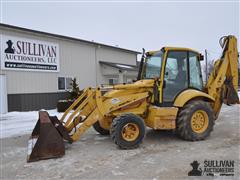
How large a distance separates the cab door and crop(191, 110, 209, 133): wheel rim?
721 millimetres

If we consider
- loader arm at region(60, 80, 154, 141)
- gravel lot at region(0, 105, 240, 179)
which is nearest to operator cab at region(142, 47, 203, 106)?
loader arm at region(60, 80, 154, 141)

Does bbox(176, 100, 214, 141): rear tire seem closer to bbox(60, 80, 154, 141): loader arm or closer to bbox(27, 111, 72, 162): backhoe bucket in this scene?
bbox(60, 80, 154, 141): loader arm

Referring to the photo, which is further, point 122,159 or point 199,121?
point 199,121

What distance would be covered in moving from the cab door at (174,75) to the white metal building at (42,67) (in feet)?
32.0

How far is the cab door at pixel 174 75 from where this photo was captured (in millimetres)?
6622

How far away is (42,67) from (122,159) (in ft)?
36.9

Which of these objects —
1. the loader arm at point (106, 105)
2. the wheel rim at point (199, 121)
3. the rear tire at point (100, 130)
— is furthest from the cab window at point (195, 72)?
the rear tire at point (100, 130)

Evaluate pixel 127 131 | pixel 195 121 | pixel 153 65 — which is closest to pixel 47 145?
pixel 127 131

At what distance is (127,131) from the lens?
596cm

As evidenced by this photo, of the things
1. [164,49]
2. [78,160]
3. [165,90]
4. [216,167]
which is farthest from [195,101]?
[78,160]

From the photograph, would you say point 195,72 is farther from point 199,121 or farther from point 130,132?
point 130,132

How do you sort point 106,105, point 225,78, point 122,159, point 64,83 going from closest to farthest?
point 122,159
point 106,105
point 225,78
point 64,83

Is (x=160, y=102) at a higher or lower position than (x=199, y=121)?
higher

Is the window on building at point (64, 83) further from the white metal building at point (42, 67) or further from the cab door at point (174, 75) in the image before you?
the cab door at point (174, 75)
